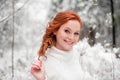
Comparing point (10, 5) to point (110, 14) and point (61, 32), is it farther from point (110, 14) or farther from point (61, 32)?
point (61, 32)

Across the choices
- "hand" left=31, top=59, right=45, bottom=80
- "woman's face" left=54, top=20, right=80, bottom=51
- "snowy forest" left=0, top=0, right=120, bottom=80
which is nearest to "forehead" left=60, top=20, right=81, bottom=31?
Answer: "woman's face" left=54, top=20, right=80, bottom=51

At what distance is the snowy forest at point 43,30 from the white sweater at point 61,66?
0.73 metres

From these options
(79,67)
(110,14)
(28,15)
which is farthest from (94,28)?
(79,67)

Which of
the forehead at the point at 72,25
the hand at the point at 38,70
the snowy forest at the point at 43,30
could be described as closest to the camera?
the hand at the point at 38,70

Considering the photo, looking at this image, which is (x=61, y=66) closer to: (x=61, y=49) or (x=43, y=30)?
(x=61, y=49)

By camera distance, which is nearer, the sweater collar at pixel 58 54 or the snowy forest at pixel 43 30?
the sweater collar at pixel 58 54

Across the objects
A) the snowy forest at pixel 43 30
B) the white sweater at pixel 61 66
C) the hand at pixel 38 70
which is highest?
the hand at pixel 38 70

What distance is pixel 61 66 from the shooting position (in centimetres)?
120

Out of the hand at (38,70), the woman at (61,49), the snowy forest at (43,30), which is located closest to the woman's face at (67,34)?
the woman at (61,49)

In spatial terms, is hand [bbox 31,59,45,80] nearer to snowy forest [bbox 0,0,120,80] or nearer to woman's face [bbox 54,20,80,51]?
woman's face [bbox 54,20,80,51]

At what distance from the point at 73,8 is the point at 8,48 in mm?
431

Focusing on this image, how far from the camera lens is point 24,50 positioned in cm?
198

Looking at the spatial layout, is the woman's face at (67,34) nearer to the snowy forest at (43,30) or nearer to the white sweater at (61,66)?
the white sweater at (61,66)

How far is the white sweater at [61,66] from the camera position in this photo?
118cm
